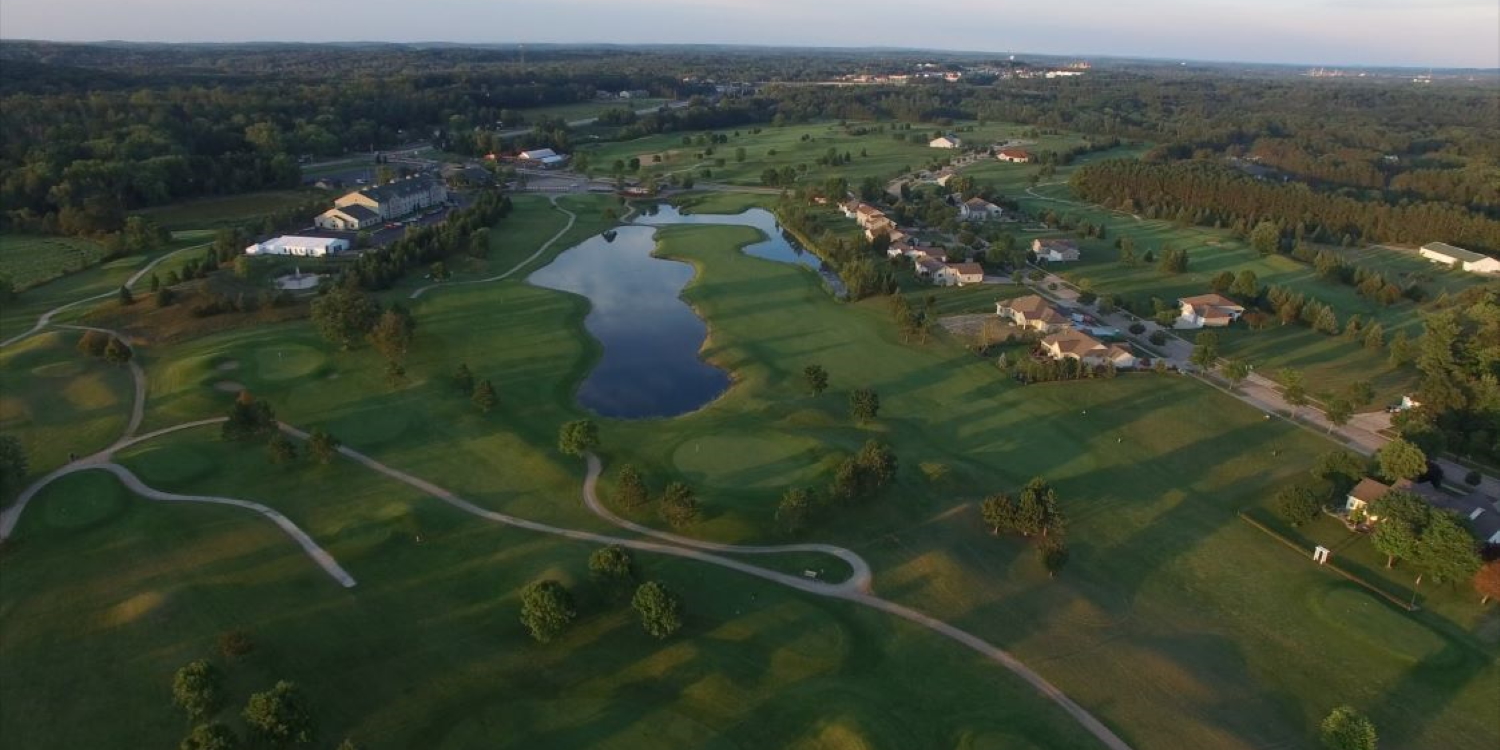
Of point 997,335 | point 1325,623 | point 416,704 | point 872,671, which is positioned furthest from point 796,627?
point 997,335

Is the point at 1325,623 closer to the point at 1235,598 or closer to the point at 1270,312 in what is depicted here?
the point at 1235,598

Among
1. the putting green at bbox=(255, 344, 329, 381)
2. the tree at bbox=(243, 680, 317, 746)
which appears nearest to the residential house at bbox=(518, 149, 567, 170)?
the putting green at bbox=(255, 344, 329, 381)

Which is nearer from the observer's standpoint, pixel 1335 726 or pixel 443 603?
pixel 1335 726

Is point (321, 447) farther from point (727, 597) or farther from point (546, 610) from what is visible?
point (727, 597)

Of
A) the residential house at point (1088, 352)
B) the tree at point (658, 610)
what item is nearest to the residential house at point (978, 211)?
the residential house at point (1088, 352)

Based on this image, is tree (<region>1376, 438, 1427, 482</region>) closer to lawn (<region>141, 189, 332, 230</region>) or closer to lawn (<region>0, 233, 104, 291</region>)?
lawn (<region>0, 233, 104, 291</region>)

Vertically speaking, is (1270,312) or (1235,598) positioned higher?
(1270,312)
